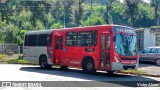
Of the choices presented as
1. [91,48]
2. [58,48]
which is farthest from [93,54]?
[58,48]

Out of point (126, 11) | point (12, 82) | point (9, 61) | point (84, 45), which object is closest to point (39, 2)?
point (126, 11)

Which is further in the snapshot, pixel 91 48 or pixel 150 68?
pixel 150 68

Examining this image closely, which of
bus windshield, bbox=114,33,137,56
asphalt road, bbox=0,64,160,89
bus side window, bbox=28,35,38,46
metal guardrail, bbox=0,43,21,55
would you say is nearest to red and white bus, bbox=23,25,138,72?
bus windshield, bbox=114,33,137,56

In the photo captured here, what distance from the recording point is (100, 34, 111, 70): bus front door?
1798cm

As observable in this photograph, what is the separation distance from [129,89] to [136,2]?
61.9 meters

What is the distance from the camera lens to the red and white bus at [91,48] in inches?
704

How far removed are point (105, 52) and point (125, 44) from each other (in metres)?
1.28

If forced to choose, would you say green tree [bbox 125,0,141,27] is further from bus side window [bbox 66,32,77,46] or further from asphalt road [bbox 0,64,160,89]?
asphalt road [bbox 0,64,160,89]

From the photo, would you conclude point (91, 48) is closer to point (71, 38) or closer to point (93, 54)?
point (93, 54)

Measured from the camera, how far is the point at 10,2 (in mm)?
70688

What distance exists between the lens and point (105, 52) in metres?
18.2

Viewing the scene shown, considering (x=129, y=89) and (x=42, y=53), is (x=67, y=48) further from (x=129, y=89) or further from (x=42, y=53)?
(x=129, y=89)

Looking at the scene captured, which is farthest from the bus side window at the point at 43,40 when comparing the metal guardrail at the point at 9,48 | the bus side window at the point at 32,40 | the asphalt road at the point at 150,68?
the metal guardrail at the point at 9,48

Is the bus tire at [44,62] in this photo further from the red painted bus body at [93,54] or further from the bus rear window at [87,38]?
the bus rear window at [87,38]
